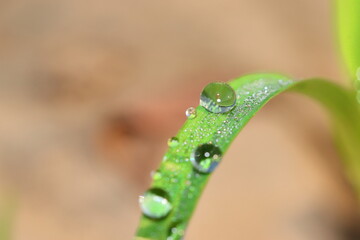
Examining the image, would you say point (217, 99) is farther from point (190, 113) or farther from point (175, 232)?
point (175, 232)

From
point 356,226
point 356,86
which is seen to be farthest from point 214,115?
point 356,226

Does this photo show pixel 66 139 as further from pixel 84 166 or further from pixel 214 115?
pixel 214 115

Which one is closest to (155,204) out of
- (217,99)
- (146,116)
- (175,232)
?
(175,232)

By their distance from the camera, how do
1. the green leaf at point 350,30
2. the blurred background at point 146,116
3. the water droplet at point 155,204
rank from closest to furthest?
the water droplet at point 155,204, the green leaf at point 350,30, the blurred background at point 146,116

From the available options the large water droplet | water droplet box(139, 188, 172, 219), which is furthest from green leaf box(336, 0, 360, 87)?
water droplet box(139, 188, 172, 219)

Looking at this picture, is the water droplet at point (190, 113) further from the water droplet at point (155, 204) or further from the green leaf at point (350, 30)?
the green leaf at point (350, 30)

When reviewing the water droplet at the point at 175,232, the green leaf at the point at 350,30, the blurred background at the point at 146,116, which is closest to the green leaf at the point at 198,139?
the water droplet at the point at 175,232
